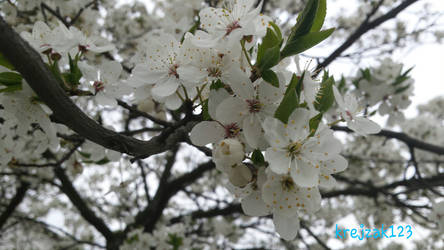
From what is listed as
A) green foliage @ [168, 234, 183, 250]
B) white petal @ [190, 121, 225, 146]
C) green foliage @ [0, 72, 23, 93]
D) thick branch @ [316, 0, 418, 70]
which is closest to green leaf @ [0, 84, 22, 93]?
green foliage @ [0, 72, 23, 93]

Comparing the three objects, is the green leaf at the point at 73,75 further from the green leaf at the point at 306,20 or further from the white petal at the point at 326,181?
the white petal at the point at 326,181

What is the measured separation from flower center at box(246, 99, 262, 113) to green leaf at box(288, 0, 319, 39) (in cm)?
20

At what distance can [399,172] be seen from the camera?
430 cm

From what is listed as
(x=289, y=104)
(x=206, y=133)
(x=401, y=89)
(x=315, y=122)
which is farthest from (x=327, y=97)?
(x=401, y=89)

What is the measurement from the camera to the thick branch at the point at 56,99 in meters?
0.70

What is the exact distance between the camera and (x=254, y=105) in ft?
2.76

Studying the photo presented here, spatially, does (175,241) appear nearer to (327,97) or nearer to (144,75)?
(144,75)

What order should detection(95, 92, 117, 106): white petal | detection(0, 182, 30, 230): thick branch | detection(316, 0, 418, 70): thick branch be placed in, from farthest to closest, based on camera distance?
1. detection(0, 182, 30, 230): thick branch
2. detection(316, 0, 418, 70): thick branch
3. detection(95, 92, 117, 106): white petal

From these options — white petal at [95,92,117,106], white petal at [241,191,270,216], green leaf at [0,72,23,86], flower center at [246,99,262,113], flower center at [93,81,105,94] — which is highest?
flower center at [93,81,105,94]

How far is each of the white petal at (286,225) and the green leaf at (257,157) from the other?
0.17 meters

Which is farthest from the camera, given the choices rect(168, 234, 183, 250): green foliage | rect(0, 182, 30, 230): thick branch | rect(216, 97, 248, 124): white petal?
rect(0, 182, 30, 230): thick branch

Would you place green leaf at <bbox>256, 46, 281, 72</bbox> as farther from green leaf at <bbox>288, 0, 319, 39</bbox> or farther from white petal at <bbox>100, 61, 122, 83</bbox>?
white petal at <bbox>100, 61, 122, 83</bbox>

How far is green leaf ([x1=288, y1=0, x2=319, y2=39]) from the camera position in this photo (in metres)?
0.79

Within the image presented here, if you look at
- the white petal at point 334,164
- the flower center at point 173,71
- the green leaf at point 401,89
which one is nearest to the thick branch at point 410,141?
the green leaf at point 401,89
